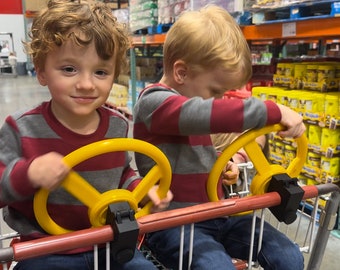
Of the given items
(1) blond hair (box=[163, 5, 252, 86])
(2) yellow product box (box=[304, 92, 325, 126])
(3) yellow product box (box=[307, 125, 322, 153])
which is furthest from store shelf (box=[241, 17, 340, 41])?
(1) blond hair (box=[163, 5, 252, 86])

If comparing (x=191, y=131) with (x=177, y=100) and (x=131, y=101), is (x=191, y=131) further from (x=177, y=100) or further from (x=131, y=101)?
(x=131, y=101)

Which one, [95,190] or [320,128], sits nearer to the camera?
[95,190]

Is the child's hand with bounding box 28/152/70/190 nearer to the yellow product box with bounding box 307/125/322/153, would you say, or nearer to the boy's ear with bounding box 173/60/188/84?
the boy's ear with bounding box 173/60/188/84

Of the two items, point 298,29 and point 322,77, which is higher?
point 298,29

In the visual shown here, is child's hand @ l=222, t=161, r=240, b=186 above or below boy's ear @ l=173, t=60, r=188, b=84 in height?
below

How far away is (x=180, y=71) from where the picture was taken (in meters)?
1.14

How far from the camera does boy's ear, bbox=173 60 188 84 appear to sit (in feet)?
3.70

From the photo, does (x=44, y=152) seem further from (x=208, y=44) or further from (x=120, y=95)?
(x=120, y=95)

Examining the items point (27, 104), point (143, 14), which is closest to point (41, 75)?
point (143, 14)

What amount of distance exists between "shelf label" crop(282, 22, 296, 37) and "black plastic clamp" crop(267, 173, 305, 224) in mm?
1262

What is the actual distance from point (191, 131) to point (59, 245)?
1.34 feet

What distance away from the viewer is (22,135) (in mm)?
985

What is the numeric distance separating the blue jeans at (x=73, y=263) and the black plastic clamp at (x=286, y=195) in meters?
0.33

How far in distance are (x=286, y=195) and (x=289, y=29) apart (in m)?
1.36
